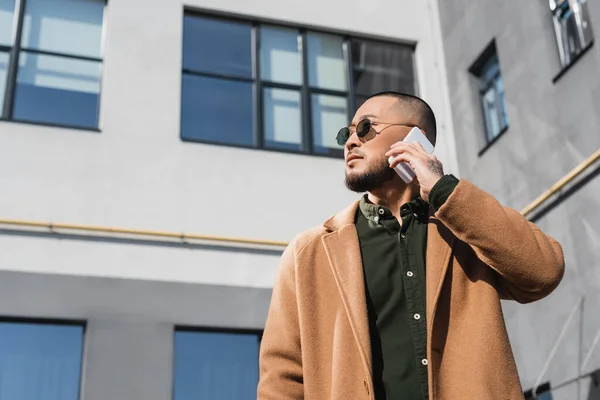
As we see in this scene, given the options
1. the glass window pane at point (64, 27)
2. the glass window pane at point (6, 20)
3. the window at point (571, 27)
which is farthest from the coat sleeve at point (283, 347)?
the glass window pane at point (6, 20)

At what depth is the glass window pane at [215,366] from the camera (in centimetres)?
879

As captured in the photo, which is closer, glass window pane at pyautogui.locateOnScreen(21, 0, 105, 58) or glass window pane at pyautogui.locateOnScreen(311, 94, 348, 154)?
glass window pane at pyautogui.locateOnScreen(21, 0, 105, 58)

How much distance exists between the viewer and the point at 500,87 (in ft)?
36.3

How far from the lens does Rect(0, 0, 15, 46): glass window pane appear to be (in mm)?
9953

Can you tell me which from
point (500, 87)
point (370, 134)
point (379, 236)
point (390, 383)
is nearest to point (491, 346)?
point (390, 383)

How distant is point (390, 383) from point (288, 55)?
352 inches

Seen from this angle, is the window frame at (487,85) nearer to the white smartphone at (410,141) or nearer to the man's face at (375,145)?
the man's face at (375,145)

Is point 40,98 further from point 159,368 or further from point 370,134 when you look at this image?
point 370,134

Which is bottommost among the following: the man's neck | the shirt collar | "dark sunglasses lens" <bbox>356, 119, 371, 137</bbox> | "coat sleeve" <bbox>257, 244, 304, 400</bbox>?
"coat sleeve" <bbox>257, 244, 304, 400</bbox>

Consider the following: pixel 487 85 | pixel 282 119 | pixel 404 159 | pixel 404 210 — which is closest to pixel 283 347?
pixel 404 210

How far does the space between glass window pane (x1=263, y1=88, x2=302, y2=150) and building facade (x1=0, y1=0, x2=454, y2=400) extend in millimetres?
19

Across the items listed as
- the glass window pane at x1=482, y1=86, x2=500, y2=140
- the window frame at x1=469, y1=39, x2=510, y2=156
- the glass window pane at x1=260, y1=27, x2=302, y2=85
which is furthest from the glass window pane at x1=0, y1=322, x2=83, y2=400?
the glass window pane at x1=482, y1=86, x2=500, y2=140

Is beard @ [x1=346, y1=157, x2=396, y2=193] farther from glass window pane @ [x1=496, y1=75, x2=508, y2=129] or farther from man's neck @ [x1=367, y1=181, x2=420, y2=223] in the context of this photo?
glass window pane @ [x1=496, y1=75, x2=508, y2=129]

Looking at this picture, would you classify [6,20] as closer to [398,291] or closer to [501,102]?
[501,102]
